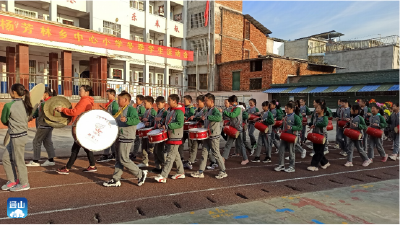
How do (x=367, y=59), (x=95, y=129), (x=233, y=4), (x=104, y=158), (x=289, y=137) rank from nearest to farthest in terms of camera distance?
(x=95, y=129)
(x=289, y=137)
(x=104, y=158)
(x=367, y=59)
(x=233, y=4)

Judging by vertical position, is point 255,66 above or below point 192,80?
above

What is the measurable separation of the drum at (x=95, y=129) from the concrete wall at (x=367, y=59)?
28046 mm

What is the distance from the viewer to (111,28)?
22.1m

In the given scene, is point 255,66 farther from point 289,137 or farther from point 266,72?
point 289,137

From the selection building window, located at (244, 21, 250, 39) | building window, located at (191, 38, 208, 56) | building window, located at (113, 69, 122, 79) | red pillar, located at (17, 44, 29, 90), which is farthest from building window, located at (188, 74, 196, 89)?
red pillar, located at (17, 44, 29, 90)

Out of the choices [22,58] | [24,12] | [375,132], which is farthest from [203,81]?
[375,132]

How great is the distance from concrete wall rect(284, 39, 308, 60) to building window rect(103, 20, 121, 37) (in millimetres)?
21317

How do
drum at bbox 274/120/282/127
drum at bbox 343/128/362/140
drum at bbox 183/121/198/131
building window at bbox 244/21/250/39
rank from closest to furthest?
1. drum at bbox 183/121/198/131
2. drum at bbox 343/128/362/140
3. drum at bbox 274/120/282/127
4. building window at bbox 244/21/250/39

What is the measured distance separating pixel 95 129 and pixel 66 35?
13.5 meters

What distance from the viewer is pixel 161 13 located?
27.1 metres

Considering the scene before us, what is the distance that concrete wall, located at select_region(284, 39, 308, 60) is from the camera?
33.6m

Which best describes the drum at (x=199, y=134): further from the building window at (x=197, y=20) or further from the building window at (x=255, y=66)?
the building window at (x=197, y=20)

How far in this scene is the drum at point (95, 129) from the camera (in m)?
5.05

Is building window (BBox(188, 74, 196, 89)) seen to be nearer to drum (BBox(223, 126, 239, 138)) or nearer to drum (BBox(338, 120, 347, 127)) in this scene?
drum (BBox(338, 120, 347, 127))
